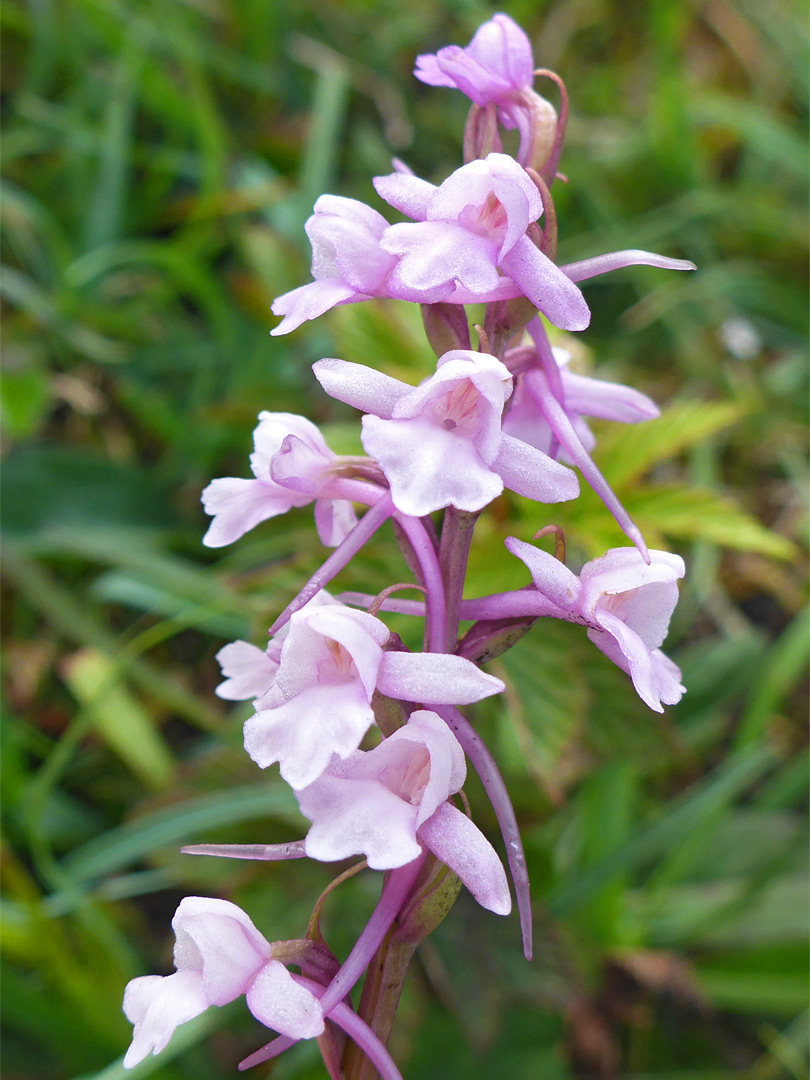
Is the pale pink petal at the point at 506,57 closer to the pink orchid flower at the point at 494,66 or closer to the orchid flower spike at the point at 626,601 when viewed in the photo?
the pink orchid flower at the point at 494,66

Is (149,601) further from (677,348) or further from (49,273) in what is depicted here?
(677,348)

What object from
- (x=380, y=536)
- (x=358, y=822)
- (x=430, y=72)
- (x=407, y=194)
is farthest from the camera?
(x=380, y=536)

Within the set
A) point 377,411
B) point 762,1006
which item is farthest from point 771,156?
point 377,411

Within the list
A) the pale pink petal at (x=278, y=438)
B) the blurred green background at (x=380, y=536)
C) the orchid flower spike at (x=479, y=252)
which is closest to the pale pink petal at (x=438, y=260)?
the orchid flower spike at (x=479, y=252)

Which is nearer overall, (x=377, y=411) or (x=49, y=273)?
(x=377, y=411)

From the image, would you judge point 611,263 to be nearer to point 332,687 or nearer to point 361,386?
point 361,386

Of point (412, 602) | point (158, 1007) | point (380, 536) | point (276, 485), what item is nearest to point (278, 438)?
point (276, 485)
